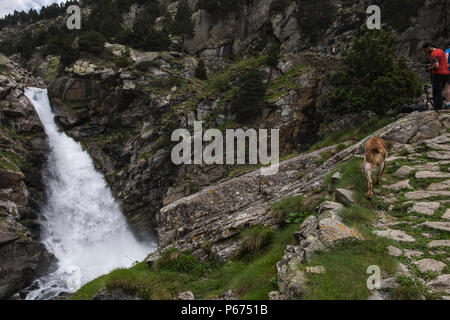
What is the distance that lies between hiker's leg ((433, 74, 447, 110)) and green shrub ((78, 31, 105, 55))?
127 feet

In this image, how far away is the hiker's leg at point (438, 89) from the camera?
9.51 m

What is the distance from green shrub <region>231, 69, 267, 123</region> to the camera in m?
25.3

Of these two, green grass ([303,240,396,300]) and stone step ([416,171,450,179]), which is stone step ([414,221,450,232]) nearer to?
green grass ([303,240,396,300])

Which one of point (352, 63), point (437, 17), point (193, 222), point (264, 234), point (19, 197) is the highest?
point (437, 17)

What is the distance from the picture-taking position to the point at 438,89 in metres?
9.72

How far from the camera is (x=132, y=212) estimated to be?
27.6 metres

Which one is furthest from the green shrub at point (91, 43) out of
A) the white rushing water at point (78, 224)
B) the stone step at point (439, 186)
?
the stone step at point (439, 186)

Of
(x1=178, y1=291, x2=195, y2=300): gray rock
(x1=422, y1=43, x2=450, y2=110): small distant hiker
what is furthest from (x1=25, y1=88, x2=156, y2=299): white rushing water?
(x1=422, y1=43, x2=450, y2=110): small distant hiker

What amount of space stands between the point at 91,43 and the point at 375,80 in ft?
119

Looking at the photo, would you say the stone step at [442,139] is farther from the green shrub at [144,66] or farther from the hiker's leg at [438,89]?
the green shrub at [144,66]

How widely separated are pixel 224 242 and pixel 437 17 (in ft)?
111

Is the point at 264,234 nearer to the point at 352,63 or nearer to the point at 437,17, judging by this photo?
the point at 352,63

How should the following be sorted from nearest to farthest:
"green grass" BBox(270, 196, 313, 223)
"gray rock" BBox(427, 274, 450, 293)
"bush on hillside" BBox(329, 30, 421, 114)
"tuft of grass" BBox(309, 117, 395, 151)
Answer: "gray rock" BBox(427, 274, 450, 293) → "green grass" BBox(270, 196, 313, 223) → "tuft of grass" BBox(309, 117, 395, 151) → "bush on hillside" BBox(329, 30, 421, 114)

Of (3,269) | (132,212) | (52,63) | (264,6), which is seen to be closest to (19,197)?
(3,269)
